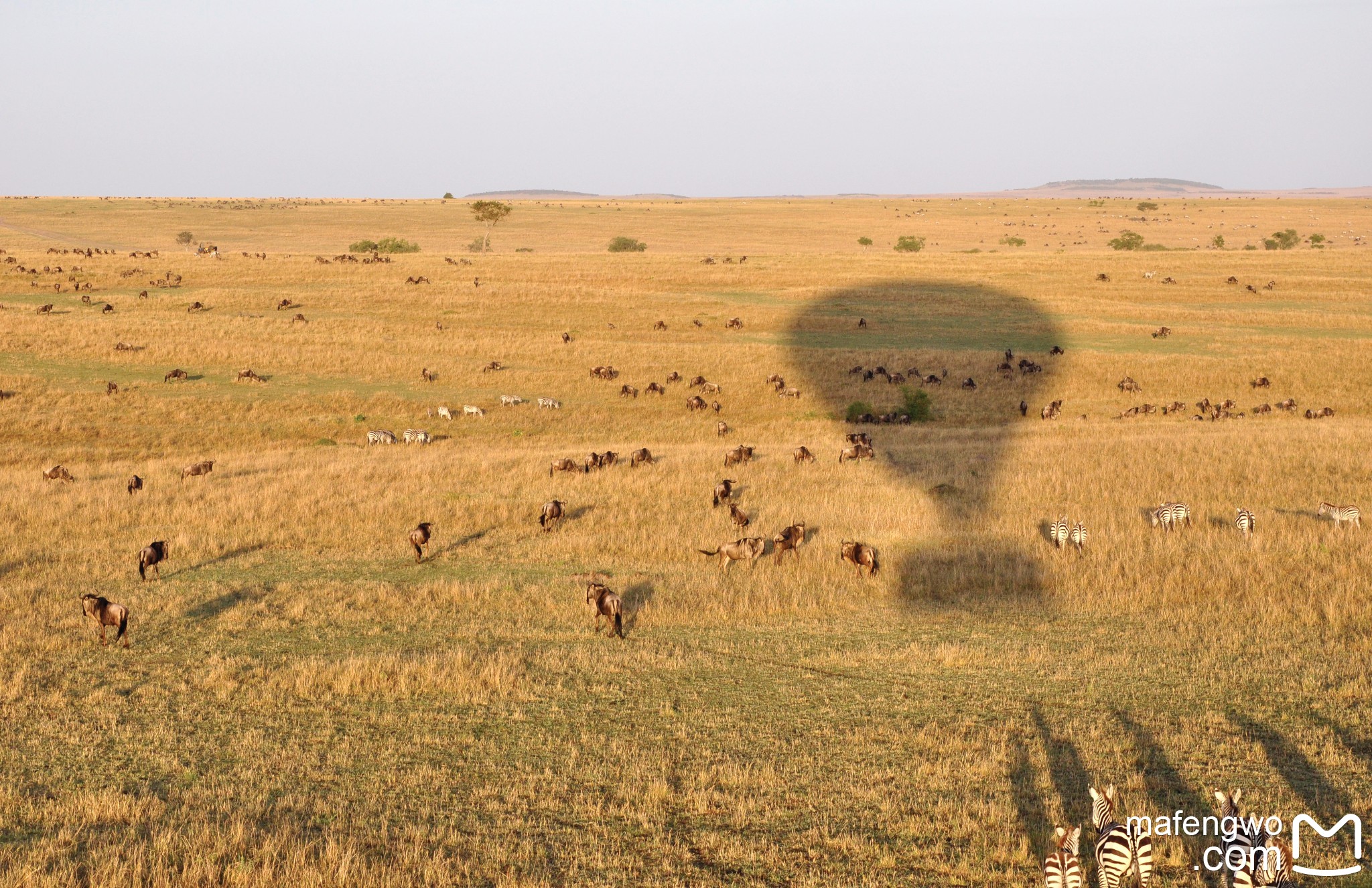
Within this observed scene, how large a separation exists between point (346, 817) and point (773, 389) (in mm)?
33885

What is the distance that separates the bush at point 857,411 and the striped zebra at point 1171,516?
56.7 ft

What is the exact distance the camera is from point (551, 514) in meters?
21.5

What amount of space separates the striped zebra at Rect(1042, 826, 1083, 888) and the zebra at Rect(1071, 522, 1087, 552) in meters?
12.6

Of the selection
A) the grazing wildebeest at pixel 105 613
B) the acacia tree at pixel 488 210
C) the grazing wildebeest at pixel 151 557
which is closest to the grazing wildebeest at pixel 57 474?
the grazing wildebeest at pixel 151 557

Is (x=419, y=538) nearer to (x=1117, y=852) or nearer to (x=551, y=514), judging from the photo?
(x=551, y=514)

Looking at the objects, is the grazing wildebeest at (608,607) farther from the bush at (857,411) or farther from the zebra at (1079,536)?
the bush at (857,411)

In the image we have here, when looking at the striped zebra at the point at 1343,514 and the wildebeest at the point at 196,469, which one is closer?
the striped zebra at the point at 1343,514

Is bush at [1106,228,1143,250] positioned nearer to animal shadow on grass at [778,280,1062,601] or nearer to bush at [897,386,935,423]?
animal shadow on grass at [778,280,1062,601]

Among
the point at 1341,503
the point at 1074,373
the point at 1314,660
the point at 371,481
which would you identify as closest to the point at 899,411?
the point at 1074,373

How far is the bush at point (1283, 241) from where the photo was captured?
4168 inches

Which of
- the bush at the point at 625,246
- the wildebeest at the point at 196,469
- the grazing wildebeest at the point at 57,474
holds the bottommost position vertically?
the grazing wildebeest at the point at 57,474

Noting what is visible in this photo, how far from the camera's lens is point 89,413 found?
35.0m

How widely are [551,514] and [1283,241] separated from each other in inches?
4339

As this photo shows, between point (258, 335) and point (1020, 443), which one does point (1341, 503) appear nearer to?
point (1020, 443)
